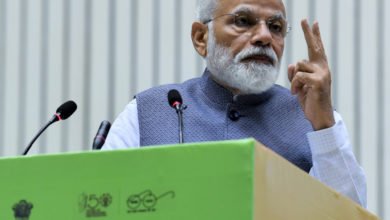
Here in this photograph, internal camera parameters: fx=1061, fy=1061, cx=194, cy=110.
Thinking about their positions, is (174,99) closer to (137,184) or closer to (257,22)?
(257,22)

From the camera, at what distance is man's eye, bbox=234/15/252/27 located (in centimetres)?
271

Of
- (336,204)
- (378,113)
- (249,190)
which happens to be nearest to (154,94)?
(336,204)

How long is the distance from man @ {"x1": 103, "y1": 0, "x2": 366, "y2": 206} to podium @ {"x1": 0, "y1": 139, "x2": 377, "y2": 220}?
3.19 ft

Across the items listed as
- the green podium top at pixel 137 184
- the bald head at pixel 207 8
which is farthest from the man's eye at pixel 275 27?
the green podium top at pixel 137 184

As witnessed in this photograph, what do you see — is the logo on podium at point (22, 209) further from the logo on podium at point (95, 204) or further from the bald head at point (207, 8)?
the bald head at point (207, 8)

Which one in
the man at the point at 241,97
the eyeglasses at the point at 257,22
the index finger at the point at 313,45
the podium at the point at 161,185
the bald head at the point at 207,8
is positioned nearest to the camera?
the podium at the point at 161,185

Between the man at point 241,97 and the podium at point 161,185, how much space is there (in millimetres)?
973

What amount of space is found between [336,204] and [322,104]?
0.68 metres

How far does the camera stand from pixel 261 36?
8.67 ft

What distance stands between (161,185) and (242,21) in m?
1.31

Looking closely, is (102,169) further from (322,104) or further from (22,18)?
(22,18)

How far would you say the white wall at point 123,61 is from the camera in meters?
4.30

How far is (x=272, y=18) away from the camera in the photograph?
8.82 ft

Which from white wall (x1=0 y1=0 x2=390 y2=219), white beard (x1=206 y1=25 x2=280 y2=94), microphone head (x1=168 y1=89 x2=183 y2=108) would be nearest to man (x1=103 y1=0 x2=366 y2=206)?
white beard (x1=206 y1=25 x2=280 y2=94)
